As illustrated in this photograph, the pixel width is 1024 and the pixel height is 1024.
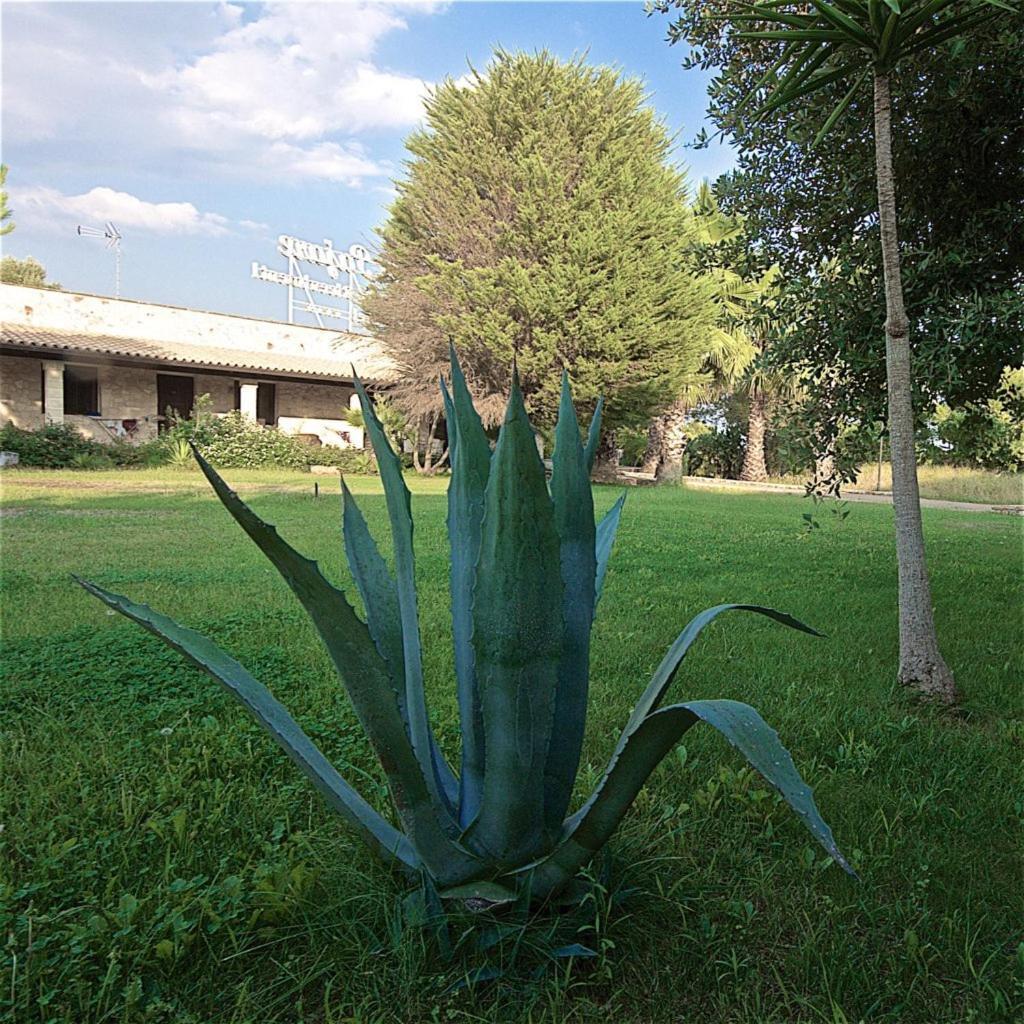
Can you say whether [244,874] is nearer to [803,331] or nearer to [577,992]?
[577,992]

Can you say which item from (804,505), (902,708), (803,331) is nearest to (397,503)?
(902,708)

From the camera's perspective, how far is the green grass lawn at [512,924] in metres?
1.29

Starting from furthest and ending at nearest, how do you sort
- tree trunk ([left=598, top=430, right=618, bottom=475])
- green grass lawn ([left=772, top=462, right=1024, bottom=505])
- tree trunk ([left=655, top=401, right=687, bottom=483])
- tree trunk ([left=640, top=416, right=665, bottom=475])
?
1. tree trunk ([left=640, top=416, right=665, bottom=475])
2. tree trunk ([left=655, top=401, right=687, bottom=483])
3. tree trunk ([left=598, top=430, right=618, bottom=475])
4. green grass lawn ([left=772, top=462, right=1024, bottom=505])

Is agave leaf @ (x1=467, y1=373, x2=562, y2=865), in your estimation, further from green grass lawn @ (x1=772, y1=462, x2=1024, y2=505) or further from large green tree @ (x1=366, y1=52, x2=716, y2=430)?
green grass lawn @ (x1=772, y1=462, x2=1024, y2=505)

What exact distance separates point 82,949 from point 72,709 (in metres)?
1.46

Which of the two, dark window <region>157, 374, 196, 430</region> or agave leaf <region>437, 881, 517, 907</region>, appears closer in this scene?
agave leaf <region>437, 881, 517, 907</region>

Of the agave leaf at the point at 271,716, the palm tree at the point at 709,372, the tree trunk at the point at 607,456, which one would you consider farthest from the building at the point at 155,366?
the agave leaf at the point at 271,716

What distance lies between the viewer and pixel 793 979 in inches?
53.3

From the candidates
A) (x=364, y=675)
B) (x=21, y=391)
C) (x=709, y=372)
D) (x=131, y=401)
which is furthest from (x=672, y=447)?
(x=364, y=675)

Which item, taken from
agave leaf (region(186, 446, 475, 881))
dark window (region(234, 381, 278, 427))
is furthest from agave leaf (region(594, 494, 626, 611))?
dark window (region(234, 381, 278, 427))

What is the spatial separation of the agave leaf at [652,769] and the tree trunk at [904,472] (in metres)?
2.07

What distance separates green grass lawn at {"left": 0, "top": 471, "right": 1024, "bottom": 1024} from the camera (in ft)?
4.24

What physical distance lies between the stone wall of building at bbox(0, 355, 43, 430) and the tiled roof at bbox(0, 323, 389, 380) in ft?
2.83

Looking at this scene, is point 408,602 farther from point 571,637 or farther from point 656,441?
point 656,441
